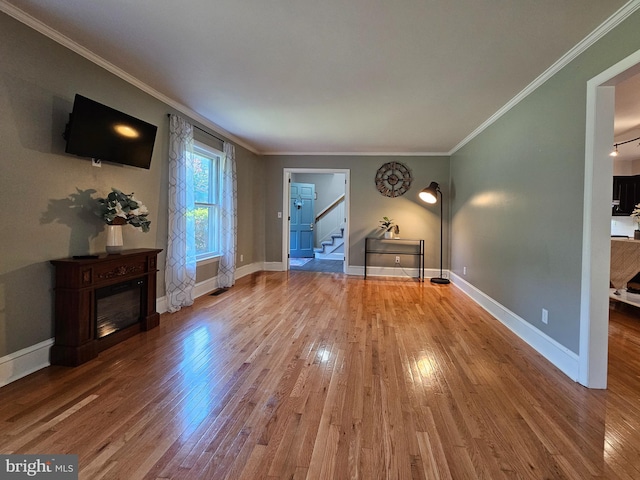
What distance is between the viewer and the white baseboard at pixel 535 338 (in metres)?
2.29

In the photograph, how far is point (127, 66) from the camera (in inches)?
110

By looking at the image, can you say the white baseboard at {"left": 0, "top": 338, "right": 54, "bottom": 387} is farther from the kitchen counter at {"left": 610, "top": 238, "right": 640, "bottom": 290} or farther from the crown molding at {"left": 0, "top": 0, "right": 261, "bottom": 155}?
the kitchen counter at {"left": 610, "top": 238, "right": 640, "bottom": 290}

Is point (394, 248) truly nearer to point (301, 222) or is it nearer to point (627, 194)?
point (301, 222)

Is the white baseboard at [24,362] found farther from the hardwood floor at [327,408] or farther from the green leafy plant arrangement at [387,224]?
the green leafy plant arrangement at [387,224]

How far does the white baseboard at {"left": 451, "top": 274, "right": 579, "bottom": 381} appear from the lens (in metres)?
2.29

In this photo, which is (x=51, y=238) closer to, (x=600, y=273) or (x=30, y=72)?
(x=30, y=72)

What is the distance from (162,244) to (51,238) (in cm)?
127

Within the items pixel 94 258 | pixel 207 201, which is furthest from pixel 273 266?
pixel 94 258

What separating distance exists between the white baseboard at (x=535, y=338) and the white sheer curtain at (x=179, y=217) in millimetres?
3664

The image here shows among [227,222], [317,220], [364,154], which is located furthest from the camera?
[317,220]

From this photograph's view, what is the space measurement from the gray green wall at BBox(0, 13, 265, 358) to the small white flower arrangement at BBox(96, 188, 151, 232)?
0.15m

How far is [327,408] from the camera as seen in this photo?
1.84m

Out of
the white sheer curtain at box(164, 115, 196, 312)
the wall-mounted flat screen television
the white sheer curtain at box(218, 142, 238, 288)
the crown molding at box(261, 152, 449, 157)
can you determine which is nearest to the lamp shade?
the crown molding at box(261, 152, 449, 157)

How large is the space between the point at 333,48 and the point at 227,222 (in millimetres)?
3264
